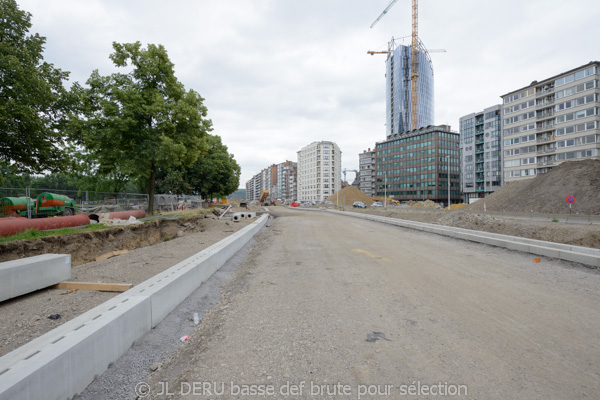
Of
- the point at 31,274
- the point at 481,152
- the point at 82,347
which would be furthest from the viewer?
the point at 481,152

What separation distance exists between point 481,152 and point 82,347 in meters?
99.5

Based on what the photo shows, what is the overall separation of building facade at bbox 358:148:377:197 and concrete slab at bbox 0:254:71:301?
148m

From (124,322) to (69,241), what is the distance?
8.65 metres

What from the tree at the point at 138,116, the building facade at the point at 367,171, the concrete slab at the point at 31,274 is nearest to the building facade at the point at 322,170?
the building facade at the point at 367,171

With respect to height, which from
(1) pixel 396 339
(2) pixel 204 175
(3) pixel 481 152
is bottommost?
(1) pixel 396 339

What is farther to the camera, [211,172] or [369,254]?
[211,172]

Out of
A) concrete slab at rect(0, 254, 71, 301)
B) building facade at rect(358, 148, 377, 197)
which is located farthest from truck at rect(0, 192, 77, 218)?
building facade at rect(358, 148, 377, 197)

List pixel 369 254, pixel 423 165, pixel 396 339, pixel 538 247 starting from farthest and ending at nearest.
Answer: pixel 423 165
pixel 369 254
pixel 538 247
pixel 396 339

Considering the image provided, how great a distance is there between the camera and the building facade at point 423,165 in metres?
109

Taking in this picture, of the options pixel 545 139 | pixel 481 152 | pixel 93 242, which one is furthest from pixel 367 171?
pixel 93 242

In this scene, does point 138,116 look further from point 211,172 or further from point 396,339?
point 211,172

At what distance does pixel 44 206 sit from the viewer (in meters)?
15.5

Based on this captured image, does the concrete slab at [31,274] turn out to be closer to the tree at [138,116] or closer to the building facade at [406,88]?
the tree at [138,116]

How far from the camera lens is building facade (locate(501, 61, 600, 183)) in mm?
52594
